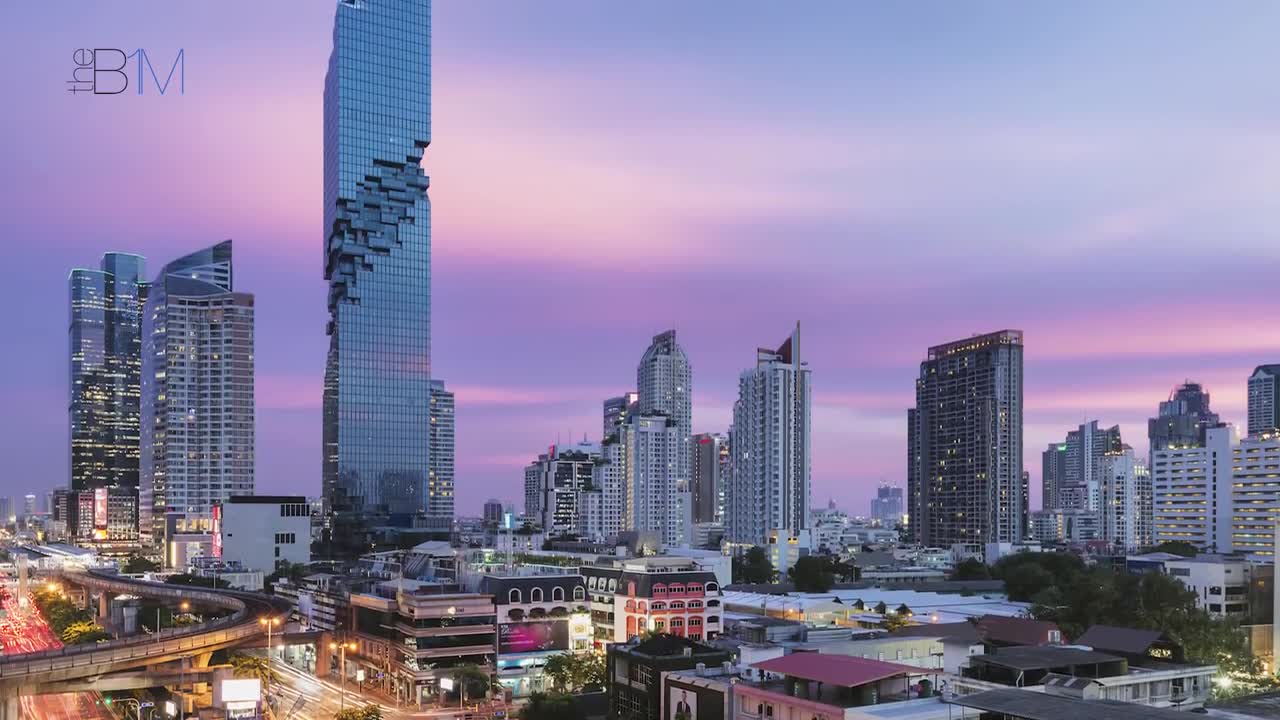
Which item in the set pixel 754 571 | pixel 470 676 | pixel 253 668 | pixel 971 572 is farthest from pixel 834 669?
pixel 971 572

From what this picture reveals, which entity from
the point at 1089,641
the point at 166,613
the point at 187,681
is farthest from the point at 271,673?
the point at 1089,641

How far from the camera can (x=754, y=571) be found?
170 meters

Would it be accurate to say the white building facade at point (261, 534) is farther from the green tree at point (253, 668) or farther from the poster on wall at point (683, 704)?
the poster on wall at point (683, 704)

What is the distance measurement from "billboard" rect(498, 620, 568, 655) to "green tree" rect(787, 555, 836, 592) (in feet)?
237

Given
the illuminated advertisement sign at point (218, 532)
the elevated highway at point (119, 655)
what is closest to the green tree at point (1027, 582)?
the elevated highway at point (119, 655)

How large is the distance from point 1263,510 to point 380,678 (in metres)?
126

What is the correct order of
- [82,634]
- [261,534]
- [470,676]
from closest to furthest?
[470,676], [82,634], [261,534]

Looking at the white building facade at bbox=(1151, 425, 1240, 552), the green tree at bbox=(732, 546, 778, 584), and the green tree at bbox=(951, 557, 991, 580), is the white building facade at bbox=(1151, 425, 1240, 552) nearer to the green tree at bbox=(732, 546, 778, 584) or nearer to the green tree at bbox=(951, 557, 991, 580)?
the green tree at bbox=(951, 557, 991, 580)

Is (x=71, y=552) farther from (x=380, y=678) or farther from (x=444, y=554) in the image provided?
(x=380, y=678)

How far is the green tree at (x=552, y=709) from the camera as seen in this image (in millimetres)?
60281

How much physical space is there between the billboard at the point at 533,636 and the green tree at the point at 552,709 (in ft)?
67.4

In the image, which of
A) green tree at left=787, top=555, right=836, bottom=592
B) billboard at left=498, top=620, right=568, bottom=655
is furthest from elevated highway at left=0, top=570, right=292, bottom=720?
green tree at left=787, top=555, right=836, bottom=592

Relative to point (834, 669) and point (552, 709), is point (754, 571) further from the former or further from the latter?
point (834, 669)

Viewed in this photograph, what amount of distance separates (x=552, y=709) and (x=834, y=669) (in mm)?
18301
